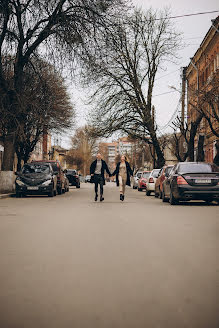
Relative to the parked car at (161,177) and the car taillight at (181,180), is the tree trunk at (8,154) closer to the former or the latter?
the parked car at (161,177)

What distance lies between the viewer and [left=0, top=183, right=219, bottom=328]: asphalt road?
4.36m

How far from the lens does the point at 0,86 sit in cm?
2653

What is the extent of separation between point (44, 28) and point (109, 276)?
2111 centimetres

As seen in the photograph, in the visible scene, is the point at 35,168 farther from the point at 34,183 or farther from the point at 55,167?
the point at 55,167

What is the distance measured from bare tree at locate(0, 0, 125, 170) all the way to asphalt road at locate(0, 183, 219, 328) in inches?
554

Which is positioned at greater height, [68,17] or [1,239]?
[68,17]

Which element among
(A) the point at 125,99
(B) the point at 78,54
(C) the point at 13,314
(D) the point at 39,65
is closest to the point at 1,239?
(C) the point at 13,314

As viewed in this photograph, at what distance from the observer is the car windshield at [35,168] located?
25.5 m

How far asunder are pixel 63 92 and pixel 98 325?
3840cm

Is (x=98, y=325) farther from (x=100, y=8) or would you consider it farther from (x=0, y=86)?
(x=0, y=86)

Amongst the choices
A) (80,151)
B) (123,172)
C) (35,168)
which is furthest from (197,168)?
(80,151)

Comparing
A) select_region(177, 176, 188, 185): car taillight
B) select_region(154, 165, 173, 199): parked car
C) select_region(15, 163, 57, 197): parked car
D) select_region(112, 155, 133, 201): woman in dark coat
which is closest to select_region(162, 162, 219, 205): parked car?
select_region(177, 176, 188, 185): car taillight

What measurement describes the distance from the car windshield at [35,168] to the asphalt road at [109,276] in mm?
14393

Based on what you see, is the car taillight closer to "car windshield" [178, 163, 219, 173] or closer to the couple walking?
"car windshield" [178, 163, 219, 173]
